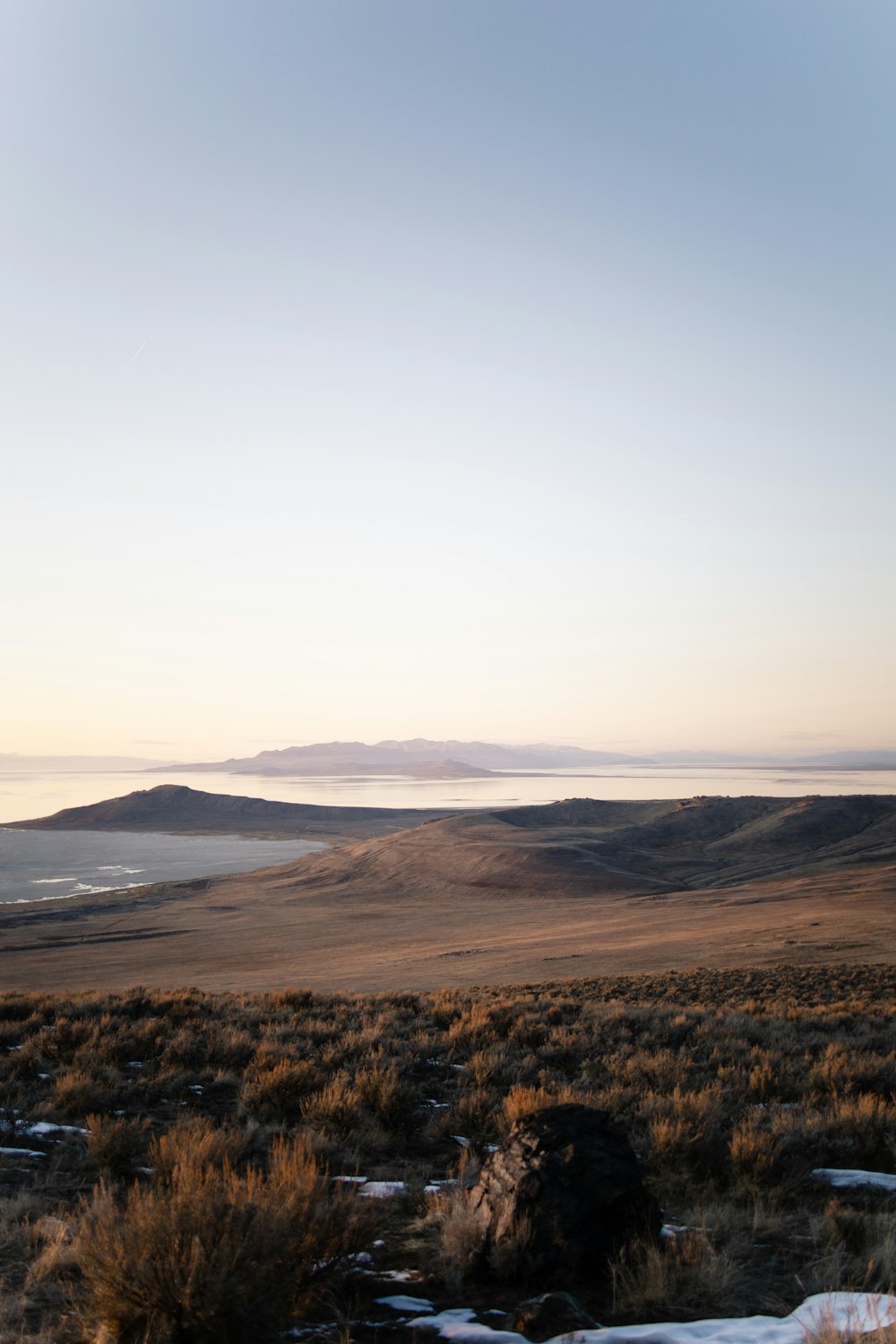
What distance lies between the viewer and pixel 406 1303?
4.33 metres

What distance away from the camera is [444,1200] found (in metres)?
5.48

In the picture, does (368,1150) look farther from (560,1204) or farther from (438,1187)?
(560,1204)

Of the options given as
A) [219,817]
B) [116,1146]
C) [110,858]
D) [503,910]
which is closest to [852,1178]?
[116,1146]

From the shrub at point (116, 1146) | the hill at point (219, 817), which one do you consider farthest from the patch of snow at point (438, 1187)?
the hill at point (219, 817)

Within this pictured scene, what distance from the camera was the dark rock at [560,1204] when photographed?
459 cm

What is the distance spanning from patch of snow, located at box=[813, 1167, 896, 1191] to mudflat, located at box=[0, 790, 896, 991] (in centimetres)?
2160

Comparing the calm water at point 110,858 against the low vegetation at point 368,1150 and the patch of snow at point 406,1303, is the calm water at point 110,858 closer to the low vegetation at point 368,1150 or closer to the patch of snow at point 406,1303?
the low vegetation at point 368,1150

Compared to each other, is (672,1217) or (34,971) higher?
(672,1217)

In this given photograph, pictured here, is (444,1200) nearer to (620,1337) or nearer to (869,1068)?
(620,1337)

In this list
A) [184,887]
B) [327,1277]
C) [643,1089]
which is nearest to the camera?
[327,1277]

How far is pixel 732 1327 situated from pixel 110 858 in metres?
98.2

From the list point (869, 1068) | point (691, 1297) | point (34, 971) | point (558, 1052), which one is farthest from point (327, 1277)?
point (34, 971)

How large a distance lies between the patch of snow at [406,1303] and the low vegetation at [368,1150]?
6cm

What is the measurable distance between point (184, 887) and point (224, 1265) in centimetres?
6663
